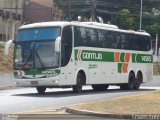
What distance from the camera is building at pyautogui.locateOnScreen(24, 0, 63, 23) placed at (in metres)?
87.5

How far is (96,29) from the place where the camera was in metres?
31.0

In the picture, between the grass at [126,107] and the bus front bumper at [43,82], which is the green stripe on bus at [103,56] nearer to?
the bus front bumper at [43,82]

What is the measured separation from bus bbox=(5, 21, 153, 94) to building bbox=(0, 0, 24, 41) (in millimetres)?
34667

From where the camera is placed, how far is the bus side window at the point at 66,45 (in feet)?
90.7

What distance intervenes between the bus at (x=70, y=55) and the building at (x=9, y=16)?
3467 centimetres

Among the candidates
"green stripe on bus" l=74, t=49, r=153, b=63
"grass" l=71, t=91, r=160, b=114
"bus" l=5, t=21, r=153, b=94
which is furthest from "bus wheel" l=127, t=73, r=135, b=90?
"grass" l=71, t=91, r=160, b=114

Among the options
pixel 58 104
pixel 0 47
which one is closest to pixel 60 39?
pixel 58 104

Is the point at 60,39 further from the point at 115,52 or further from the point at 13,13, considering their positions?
the point at 13,13

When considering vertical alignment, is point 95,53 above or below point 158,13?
below

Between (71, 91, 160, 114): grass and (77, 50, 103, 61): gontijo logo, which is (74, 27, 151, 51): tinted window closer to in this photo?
(77, 50, 103, 61): gontijo logo

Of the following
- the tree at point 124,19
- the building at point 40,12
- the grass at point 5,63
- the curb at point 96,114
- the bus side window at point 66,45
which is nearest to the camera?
the curb at point 96,114

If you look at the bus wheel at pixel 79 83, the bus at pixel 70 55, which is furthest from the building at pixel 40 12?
the bus wheel at pixel 79 83

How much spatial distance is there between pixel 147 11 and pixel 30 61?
6950 cm

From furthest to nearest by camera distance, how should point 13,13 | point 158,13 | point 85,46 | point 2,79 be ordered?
1. point 158,13
2. point 13,13
3. point 2,79
4. point 85,46
